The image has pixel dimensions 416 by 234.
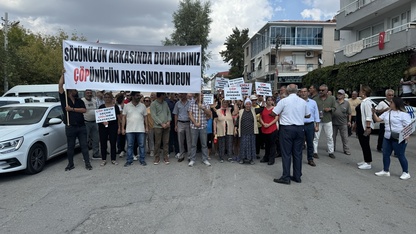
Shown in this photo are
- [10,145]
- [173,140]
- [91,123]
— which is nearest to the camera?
[10,145]

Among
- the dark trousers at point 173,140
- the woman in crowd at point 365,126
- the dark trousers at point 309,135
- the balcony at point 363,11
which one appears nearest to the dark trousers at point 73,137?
the dark trousers at point 173,140

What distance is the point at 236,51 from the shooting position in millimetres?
71375

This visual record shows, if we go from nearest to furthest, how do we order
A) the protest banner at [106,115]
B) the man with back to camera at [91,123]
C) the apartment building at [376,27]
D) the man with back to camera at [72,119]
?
1. the man with back to camera at [72,119]
2. the protest banner at [106,115]
3. the man with back to camera at [91,123]
4. the apartment building at [376,27]

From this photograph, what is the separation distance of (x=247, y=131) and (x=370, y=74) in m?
13.1

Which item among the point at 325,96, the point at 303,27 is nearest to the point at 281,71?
the point at 303,27

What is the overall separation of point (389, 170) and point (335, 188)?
225cm

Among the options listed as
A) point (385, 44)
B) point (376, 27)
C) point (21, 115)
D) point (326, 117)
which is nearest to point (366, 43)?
point (376, 27)

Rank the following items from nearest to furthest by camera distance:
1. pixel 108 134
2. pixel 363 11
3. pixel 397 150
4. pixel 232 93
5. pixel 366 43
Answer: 1. pixel 397 150
2. pixel 108 134
3. pixel 232 93
4. pixel 366 43
5. pixel 363 11

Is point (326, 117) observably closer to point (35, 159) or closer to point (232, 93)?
point (232, 93)

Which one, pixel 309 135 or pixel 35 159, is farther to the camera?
pixel 309 135

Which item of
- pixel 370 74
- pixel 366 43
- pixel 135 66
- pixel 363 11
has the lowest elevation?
pixel 135 66

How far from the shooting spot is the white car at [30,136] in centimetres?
633

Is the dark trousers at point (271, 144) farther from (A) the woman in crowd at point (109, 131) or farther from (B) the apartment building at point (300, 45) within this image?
(B) the apartment building at point (300, 45)

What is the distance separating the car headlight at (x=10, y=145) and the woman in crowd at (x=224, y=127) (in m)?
4.31
